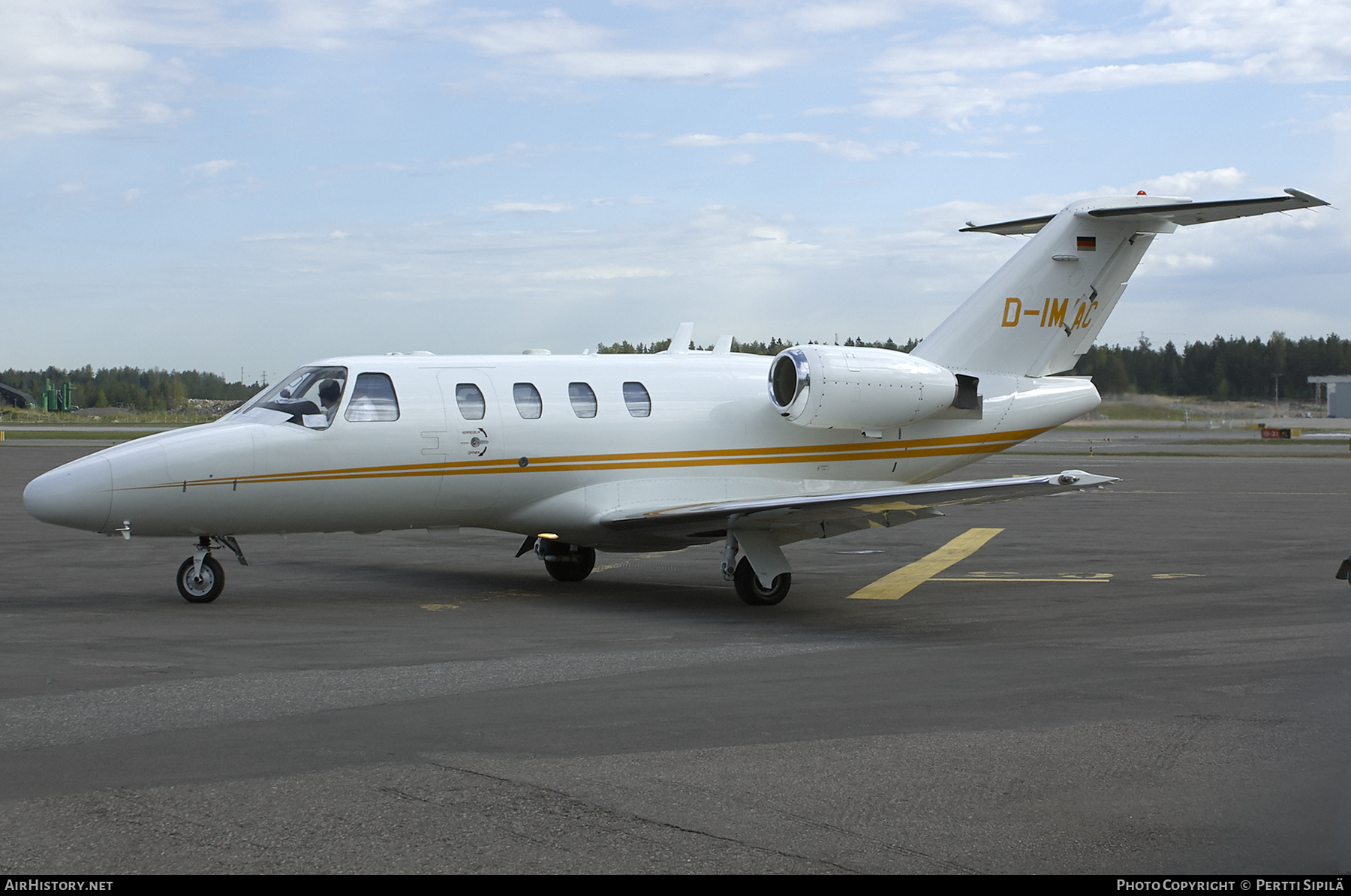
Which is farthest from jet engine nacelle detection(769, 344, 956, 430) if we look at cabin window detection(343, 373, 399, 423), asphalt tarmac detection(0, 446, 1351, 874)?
cabin window detection(343, 373, 399, 423)

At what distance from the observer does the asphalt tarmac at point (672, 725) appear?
5.18 metres

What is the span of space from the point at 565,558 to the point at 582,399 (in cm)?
229

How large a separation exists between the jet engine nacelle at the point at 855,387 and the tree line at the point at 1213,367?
638 cm

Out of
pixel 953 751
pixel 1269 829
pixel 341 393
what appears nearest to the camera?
pixel 1269 829

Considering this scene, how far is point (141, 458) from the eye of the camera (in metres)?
11.9

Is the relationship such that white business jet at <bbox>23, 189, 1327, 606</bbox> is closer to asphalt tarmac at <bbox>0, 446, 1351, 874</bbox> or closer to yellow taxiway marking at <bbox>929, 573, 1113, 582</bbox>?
asphalt tarmac at <bbox>0, 446, 1351, 874</bbox>

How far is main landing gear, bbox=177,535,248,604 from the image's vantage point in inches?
495

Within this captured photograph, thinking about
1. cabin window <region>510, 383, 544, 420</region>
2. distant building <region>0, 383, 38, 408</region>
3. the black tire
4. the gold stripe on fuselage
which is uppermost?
distant building <region>0, 383, 38, 408</region>

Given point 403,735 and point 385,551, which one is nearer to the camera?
point 403,735

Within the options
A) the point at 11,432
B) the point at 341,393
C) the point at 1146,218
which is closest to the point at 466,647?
the point at 341,393

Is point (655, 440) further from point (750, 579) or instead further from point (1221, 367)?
point (1221, 367)

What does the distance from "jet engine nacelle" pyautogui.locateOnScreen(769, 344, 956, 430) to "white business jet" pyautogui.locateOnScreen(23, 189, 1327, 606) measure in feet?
0.09

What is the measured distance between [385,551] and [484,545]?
A: 1704 mm

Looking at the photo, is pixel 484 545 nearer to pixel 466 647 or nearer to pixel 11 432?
pixel 466 647
